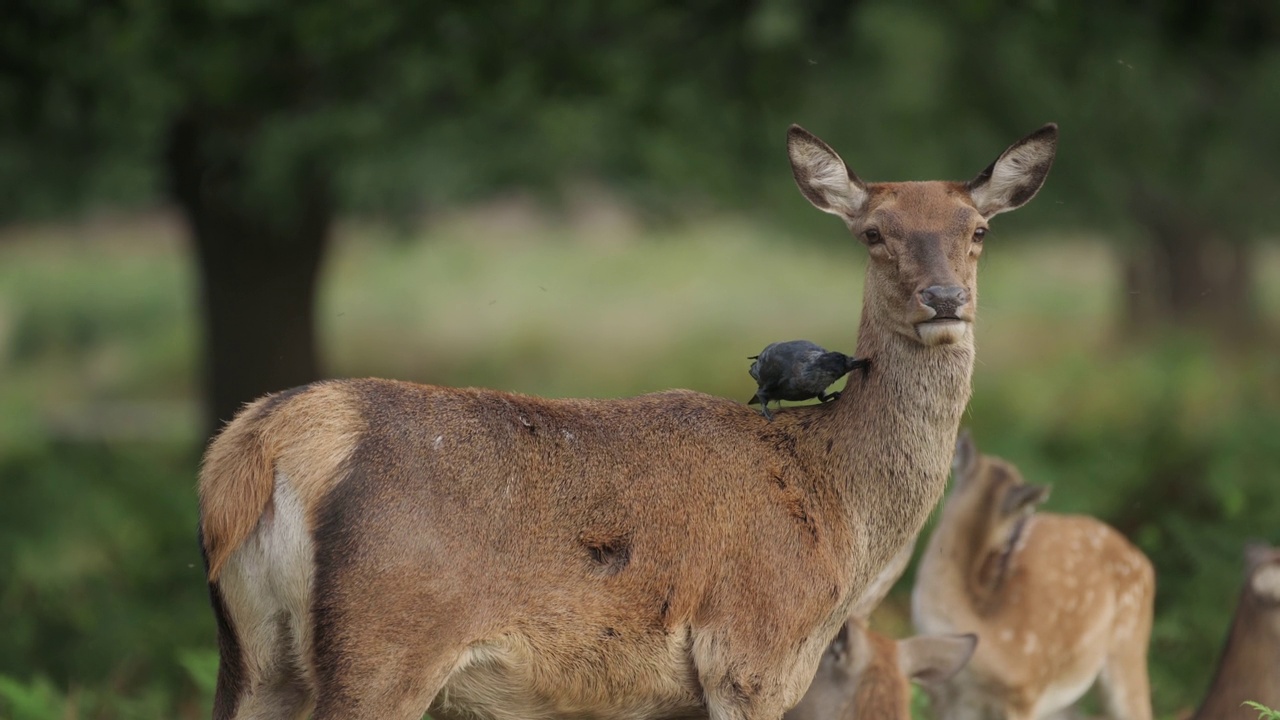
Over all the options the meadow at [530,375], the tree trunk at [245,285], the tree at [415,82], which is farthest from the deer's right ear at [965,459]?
the tree trunk at [245,285]

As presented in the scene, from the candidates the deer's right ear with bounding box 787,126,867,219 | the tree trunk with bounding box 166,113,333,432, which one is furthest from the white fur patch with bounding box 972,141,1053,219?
the tree trunk with bounding box 166,113,333,432

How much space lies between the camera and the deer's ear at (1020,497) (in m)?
6.89

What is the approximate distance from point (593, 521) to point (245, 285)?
7.85 meters

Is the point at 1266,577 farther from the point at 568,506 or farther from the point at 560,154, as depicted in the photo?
the point at 560,154

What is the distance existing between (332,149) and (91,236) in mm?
25022

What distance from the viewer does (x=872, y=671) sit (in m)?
5.74

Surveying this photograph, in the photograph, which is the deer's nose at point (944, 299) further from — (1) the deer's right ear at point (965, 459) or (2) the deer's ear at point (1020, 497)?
(2) the deer's ear at point (1020, 497)

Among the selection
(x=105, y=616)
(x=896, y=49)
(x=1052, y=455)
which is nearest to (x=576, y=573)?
(x=896, y=49)

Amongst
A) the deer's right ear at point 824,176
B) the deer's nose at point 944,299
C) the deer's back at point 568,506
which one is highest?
the deer's right ear at point 824,176

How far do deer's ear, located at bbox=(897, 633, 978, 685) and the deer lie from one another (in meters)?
0.96

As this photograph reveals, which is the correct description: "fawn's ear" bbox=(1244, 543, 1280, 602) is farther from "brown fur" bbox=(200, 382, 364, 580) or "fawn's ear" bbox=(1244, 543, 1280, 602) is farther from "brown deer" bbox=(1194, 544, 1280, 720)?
"brown fur" bbox=(200, 382, 364, 580)

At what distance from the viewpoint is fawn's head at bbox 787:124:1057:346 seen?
4723 mm

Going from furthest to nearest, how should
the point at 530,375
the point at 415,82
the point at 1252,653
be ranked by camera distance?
the point at 530,375 → the point at 415,82 → the point at 1252,653

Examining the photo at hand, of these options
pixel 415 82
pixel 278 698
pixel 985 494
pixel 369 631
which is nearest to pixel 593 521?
pixel 369 631
